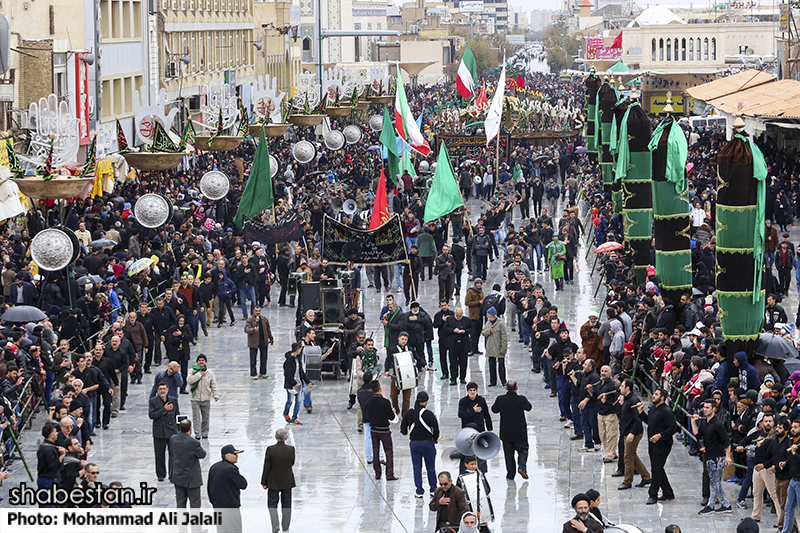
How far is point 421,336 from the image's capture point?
1959cm

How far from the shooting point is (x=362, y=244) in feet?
74.6

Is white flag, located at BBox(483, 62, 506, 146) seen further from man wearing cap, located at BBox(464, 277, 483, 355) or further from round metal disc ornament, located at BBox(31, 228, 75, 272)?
round metal disc ornament, located at BBox(31, 228, 75, 272)

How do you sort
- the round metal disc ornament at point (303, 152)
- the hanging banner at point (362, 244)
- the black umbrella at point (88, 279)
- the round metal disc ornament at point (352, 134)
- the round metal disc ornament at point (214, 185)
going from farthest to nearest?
the round metal disc ornament at point (352, 134), the round metal disc ornament at point (303, 152), the round metal disc ornament at point (214, 185), the hanging banner at point (362, 244), the black umbrella at point (88, 279)

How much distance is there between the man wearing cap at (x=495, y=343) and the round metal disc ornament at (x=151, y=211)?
27.9ft

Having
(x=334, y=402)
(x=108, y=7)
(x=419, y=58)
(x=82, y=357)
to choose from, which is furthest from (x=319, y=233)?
(x=419, y=58)

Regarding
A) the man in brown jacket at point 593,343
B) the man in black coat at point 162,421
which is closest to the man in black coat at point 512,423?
the man in black coat at point 162,421

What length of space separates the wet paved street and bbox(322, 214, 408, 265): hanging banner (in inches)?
101

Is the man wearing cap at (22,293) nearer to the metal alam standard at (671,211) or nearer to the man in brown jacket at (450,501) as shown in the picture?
the metal alam standard at (671,211)

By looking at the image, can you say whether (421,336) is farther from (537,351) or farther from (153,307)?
(153,307)

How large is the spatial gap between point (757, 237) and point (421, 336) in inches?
204

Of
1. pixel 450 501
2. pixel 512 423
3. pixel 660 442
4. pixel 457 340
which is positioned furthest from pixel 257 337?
pixel 450 501

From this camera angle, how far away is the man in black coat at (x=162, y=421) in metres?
14.9

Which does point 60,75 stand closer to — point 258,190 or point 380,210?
point 258,190

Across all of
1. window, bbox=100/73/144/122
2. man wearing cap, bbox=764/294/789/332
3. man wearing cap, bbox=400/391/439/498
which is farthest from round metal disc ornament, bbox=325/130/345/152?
man wearing cap, bbox=400/391/439/498
